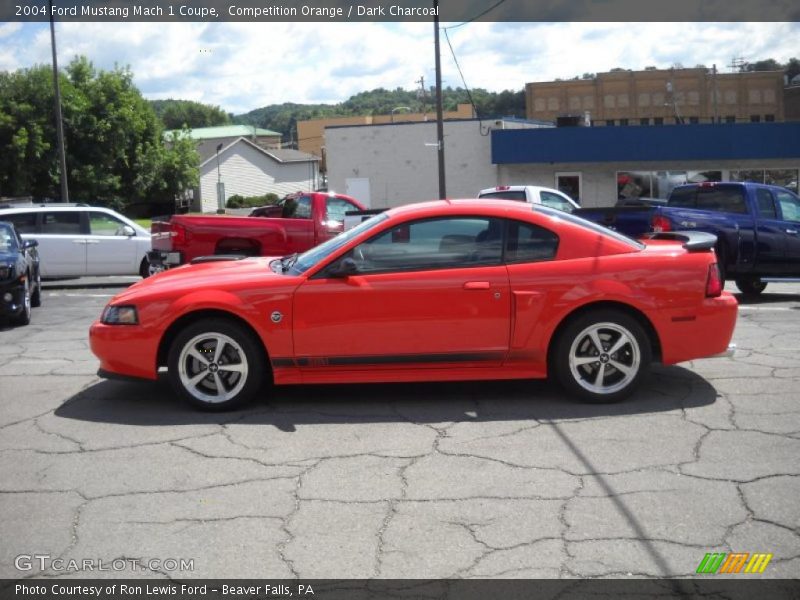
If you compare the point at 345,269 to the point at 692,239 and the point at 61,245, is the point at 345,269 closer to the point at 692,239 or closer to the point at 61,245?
the point at 692,239

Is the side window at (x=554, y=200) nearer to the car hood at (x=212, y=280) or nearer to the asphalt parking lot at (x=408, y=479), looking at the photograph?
the asphalt parking lot at (x=408, y=479)

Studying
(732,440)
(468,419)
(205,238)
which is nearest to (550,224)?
(468,419)

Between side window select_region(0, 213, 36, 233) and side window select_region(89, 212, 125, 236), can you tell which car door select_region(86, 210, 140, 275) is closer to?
side window select_region(89, 212, 125, 236)

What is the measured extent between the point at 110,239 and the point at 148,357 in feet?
36.2

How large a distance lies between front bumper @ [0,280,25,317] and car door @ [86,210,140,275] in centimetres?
525

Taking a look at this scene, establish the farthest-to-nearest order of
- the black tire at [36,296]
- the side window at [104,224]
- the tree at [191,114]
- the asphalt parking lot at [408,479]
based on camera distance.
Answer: the tree at [191,114], the side window at [104,224], the black tire at [36,296], the asphalt parking lot at [408,479]

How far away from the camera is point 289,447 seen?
19.6 ft

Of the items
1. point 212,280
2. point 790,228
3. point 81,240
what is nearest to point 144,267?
point 81,240

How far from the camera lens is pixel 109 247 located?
671 inches

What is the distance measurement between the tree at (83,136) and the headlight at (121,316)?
1835 inches

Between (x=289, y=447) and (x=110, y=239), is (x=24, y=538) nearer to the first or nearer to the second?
(x=289, y=447)

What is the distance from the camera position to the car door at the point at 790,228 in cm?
1283

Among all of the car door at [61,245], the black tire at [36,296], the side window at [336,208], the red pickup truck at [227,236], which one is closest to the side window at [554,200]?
the side window at [336,208]

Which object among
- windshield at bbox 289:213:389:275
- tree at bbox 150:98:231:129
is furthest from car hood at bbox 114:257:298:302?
tree at bbox 150:98:231:129
